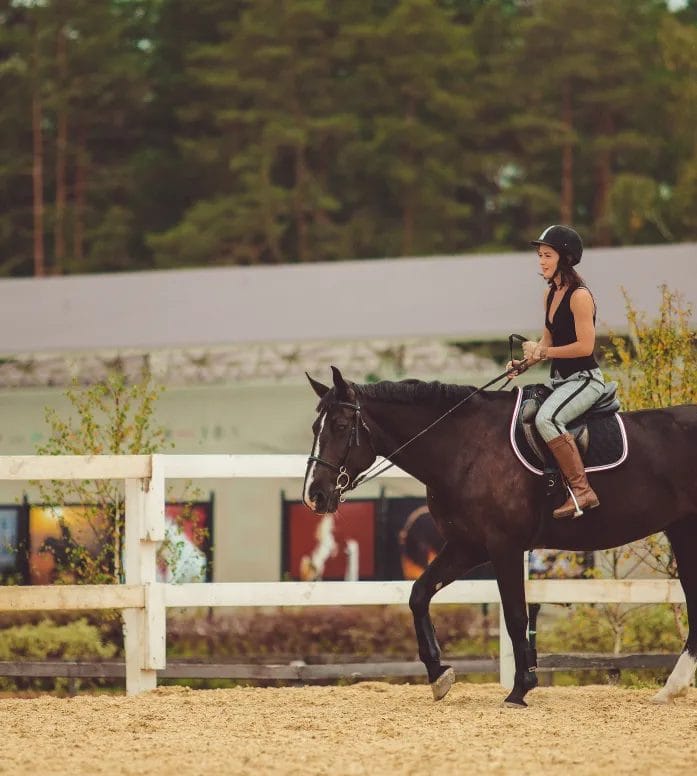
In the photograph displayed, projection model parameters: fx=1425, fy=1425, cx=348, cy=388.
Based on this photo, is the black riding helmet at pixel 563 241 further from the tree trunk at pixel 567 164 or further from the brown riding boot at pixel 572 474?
the tree trunk at pixel 567 164

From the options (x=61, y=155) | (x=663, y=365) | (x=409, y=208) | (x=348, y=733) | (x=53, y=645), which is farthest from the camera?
(x=61, y=155)

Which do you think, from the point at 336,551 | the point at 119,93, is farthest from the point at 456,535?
the point at 119,93

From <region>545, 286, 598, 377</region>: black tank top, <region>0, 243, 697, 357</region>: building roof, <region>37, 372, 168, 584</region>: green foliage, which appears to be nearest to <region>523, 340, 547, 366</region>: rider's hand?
<region>545, 286, 598, 377</region>: black tank top

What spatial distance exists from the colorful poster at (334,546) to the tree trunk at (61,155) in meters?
24.9

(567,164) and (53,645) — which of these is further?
(567,164)

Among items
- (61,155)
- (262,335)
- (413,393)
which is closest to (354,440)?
(413,393)

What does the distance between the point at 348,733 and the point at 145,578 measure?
2.39 meters

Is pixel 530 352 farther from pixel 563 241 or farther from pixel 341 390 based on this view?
pixel 341 390

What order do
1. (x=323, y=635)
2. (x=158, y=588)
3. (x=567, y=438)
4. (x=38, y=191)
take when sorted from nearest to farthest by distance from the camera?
(x=567, y=438)
(x=158, y=588)
(x=323, y=635)
(x=38, y=191)

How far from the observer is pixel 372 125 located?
36.9m

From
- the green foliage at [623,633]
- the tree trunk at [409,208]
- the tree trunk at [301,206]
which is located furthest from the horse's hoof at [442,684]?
the tree trunk at [409,208]

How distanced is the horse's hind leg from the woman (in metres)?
0.85

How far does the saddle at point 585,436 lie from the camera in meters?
7.61

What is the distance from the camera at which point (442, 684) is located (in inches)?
307
